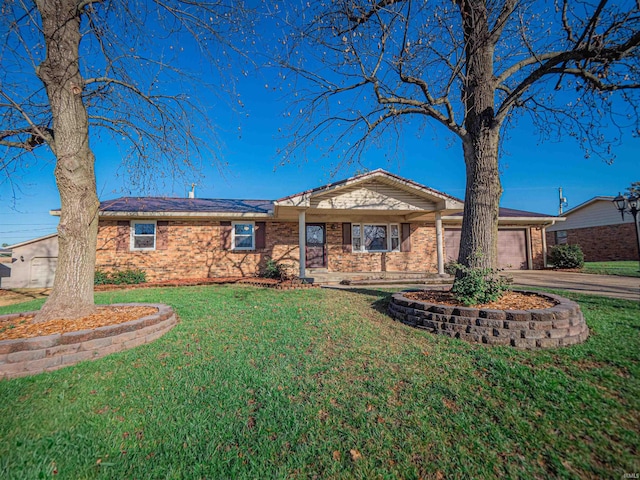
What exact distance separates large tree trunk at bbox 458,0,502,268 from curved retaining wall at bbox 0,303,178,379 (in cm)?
569

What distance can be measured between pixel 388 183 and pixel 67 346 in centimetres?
994

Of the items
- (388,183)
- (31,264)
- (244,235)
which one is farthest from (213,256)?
(31,264)

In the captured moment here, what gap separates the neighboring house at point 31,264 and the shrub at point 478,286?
16.5m

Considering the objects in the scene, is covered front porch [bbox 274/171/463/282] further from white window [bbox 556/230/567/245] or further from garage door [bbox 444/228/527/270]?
white window [bbox 556/230/567/245]

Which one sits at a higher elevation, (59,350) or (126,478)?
(59,350)

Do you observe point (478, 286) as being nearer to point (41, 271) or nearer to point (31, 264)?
point (41, 271)

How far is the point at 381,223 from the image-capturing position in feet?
42.7

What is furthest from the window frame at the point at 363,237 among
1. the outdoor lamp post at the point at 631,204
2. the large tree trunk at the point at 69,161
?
the large tree trunk at the point at 69,161

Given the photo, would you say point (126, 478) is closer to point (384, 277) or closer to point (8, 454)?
point (8, 454)

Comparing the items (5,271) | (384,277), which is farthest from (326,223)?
(5,271)

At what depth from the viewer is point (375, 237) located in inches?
514

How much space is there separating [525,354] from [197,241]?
443 inches

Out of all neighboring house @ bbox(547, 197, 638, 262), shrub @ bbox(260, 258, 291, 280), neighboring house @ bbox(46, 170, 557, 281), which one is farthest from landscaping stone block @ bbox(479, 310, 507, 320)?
neighboring house @ bbox(547, 197, 638, 262)

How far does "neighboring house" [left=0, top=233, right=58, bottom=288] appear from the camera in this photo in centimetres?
1225
